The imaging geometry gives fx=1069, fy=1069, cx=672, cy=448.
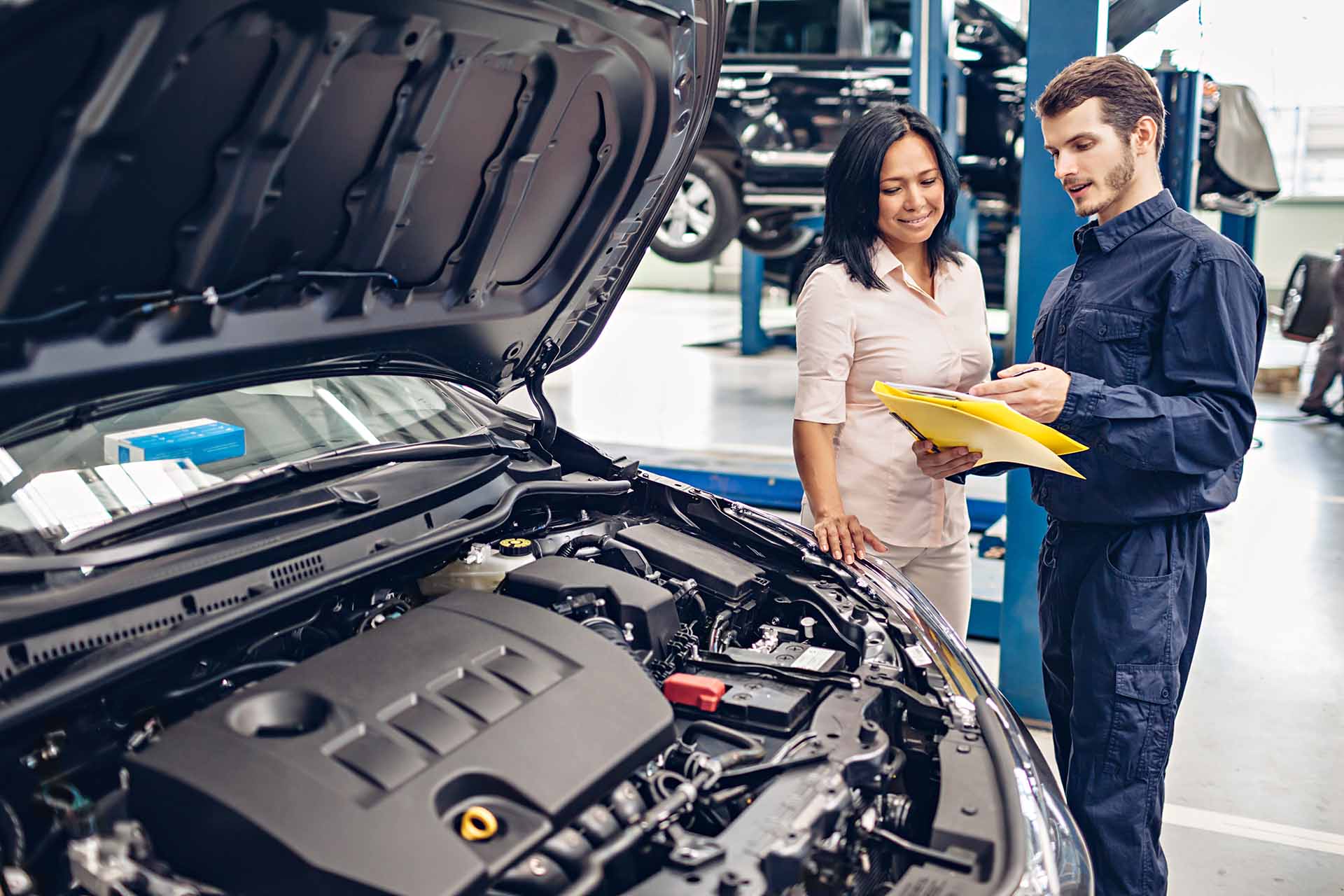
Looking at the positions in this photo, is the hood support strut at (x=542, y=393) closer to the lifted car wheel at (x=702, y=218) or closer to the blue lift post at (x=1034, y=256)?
the blue lift post at (x=1034, y=256)

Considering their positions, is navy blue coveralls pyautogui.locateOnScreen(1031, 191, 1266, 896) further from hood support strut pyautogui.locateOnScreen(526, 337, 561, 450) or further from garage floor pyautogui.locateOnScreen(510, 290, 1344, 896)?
hood support strut pyautogui.locateOnScreen(526, 337, 561, 450)

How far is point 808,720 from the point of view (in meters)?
1.46

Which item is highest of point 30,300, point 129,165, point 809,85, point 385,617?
point 809,85

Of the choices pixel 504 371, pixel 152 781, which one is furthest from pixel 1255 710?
pixel 152 781

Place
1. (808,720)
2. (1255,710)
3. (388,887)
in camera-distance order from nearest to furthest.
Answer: (388,887) → (808,720) → (1255,710)

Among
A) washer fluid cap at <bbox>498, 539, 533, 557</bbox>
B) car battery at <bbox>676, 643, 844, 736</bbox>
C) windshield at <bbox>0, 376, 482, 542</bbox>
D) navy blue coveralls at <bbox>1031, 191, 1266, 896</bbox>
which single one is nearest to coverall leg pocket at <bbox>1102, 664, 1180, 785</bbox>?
navy blue coveralls at <bbox>1031, 191, 1266, 896</bbox>

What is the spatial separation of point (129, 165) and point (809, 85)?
4672 millimetres

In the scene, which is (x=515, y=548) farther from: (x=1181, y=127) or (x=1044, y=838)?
(x=1181, y=127)

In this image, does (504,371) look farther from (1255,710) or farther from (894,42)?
(894,42)

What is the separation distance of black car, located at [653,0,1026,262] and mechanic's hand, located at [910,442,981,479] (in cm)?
363

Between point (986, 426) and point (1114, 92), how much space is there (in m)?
0.59

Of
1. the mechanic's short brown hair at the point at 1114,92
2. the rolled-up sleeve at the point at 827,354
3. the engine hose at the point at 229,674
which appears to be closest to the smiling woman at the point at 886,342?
the rolled-up sleeve at the point at 827,354

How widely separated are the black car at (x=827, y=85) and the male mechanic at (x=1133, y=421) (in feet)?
11.9

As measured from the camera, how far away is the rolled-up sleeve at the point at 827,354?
2.06 meters
